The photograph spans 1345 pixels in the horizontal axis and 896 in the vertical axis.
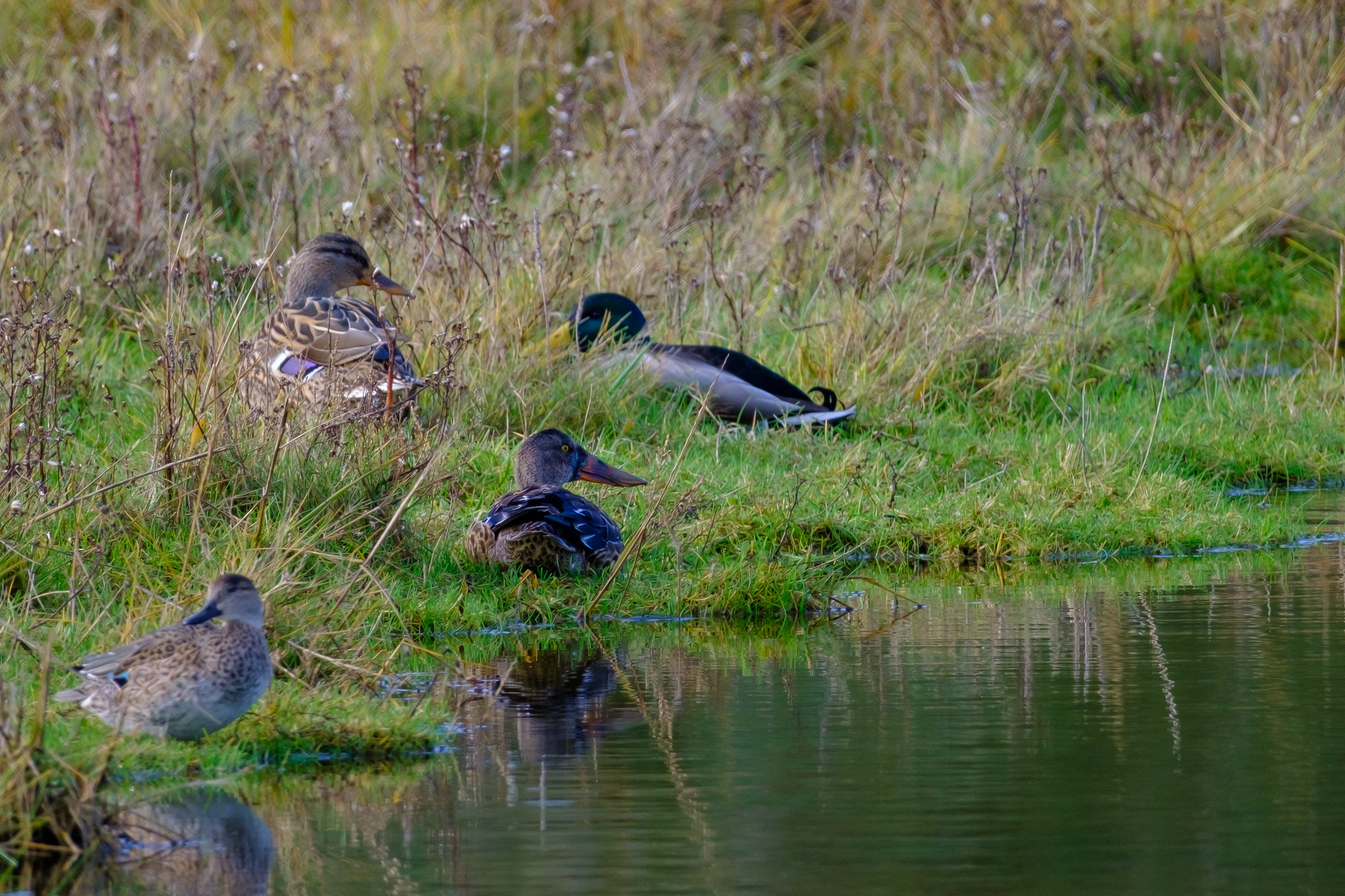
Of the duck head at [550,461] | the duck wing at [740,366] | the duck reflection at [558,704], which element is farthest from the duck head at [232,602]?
the duck wing at [740,366]

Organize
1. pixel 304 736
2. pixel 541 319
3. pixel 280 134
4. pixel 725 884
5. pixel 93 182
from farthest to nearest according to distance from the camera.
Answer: pixel 280 134
pixel 93 182
pixel 541 319
pixel 304 736
pixel 725 884

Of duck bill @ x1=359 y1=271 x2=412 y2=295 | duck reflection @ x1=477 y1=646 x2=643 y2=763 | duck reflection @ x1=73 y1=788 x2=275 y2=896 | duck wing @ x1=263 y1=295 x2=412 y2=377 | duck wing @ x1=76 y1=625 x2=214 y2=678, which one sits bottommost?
duck reflection @ x1=73 y1=788 x2=275 y2=896

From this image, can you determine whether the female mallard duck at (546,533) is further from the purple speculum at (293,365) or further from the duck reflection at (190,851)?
the duck reflection at (190,851)

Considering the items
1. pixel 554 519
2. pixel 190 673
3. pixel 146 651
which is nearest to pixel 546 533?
pixel 554 519

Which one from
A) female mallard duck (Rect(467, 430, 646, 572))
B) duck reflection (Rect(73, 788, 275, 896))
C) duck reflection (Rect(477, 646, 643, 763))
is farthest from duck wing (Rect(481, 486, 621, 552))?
duck reflection (Rect(73, 788, 275, 896))

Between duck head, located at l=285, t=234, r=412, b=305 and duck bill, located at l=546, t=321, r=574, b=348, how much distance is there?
938 millimetres

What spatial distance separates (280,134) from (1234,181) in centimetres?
642

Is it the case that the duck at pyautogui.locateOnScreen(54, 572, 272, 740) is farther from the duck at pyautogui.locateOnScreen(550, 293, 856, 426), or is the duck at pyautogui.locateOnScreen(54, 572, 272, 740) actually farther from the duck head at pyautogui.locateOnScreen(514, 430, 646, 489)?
the duck at pyautogui.locateOnScreen(550, 293, 856, 426)

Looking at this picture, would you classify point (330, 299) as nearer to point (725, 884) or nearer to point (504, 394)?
point (504, 394)

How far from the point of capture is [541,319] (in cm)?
1059

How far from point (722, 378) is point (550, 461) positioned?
8.04 feet

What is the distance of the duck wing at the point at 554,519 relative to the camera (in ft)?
24.0

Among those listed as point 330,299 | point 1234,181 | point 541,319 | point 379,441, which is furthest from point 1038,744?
point 1234,181

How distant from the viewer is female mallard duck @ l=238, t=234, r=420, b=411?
26.3 ft
